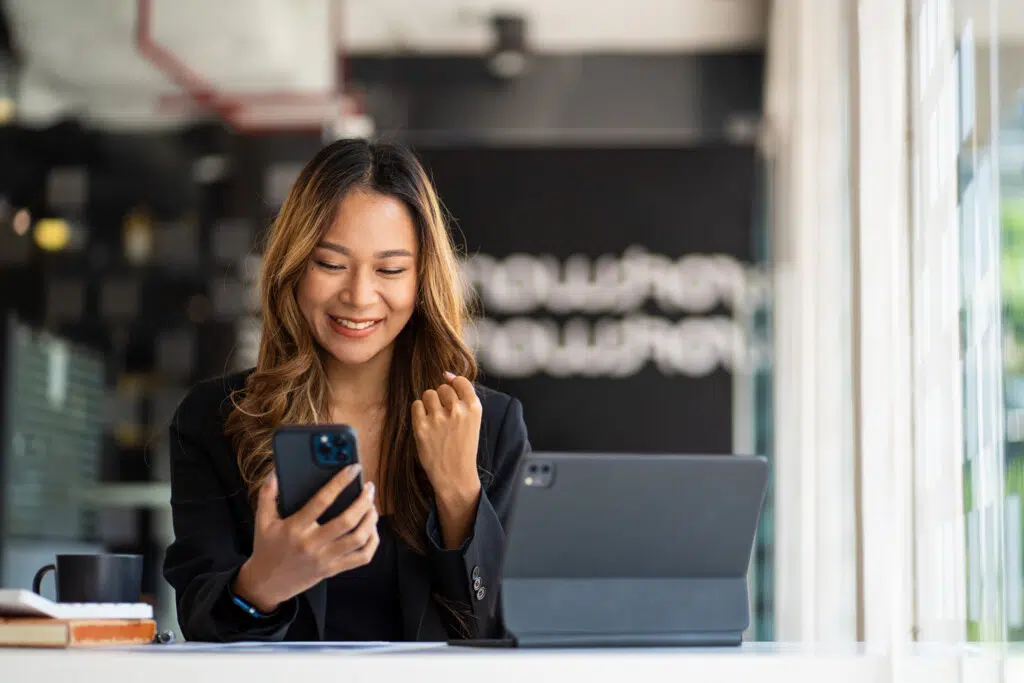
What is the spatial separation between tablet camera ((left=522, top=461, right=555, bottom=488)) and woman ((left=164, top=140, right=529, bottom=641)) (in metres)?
0.39

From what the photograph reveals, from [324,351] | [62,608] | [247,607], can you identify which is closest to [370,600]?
[247,607]

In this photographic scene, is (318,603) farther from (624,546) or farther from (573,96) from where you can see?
(573,96)

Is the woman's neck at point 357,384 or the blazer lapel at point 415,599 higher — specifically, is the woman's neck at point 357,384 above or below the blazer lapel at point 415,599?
above

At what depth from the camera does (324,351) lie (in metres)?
2.22

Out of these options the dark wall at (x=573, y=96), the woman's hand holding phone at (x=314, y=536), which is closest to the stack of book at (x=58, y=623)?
the woman's hand holding phone at (x=314, y=536)

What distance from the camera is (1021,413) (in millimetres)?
1509

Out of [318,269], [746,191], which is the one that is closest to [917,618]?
[318,269]

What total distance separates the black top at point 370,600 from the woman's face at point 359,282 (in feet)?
1.00

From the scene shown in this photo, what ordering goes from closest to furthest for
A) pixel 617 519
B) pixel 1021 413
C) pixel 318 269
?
1. pixel 617 519
2. pixel 1021 413
3. pixel 318 269

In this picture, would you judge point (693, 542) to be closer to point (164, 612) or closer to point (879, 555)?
point (879, 555)

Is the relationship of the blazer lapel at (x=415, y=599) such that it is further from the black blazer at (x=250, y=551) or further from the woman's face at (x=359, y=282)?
the woman's face at (x=359, y=282)

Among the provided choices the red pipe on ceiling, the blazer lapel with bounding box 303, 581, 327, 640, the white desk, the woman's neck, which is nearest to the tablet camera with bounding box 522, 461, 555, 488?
the white desk

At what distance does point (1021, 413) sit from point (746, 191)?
412 cm

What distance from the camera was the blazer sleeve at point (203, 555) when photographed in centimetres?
180
